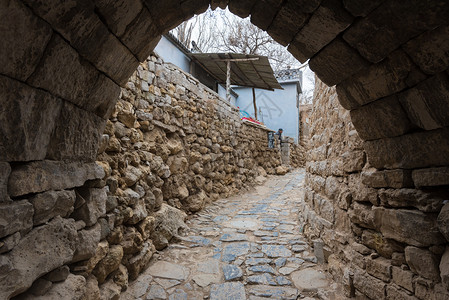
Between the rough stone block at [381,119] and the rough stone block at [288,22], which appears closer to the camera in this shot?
the rough stone block at [288,22]

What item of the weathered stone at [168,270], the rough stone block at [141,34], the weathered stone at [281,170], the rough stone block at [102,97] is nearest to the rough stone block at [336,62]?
the rough stone block at [141,34]

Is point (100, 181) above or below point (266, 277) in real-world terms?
above

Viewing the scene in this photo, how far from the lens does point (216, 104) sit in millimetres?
5922

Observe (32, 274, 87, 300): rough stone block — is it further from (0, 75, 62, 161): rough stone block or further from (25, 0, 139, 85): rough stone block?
(25, 0, 139, 85): rough stone block

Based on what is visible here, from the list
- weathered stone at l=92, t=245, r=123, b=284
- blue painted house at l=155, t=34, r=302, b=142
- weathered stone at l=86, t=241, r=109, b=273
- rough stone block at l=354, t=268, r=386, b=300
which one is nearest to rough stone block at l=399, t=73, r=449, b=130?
rough stone block at l=354, t=268, r=386, b=300

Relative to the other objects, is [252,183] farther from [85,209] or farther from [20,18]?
[20,18]

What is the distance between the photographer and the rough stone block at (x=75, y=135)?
132 cm

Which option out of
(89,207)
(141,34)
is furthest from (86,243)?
(141,34)

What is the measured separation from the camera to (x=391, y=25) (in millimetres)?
1247

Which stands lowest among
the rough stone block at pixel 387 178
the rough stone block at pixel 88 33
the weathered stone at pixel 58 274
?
the weathered stone at pixel 58 274

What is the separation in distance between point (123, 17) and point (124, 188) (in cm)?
185

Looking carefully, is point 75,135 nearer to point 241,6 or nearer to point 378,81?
point 241,6

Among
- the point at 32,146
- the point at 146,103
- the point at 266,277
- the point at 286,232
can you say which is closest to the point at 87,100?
the point at 32,146

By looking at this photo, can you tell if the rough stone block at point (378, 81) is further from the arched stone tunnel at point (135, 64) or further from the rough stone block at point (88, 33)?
the rough stone block at point (88, 33)
